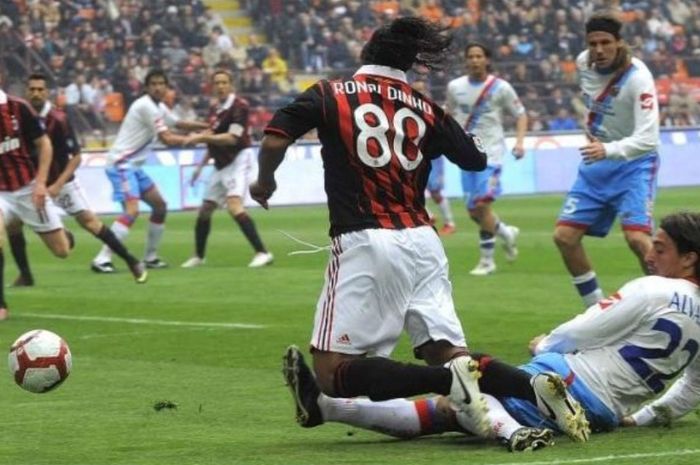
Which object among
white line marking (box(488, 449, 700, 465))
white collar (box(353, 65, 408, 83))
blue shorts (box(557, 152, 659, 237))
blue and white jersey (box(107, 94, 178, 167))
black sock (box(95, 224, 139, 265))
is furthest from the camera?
blue and white jersey (box(107, 94, 178, 167))

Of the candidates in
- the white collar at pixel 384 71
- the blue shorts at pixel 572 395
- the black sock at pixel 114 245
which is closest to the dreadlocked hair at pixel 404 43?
the white collar at pixel 384 71

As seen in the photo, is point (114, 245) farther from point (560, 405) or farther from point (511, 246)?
point (560, 405)

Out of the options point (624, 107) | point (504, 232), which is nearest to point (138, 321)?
point (624, 107)

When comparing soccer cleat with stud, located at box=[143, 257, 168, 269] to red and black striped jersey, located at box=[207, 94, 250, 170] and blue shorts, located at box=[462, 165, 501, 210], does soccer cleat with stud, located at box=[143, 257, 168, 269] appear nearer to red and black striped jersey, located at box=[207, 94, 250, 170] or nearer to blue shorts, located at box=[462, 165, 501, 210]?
red and black striped jersey, located at box=[207, 94, 250, 170]

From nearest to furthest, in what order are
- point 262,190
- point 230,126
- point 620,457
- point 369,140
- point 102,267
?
1. point 620,457
2. point 369,140
3. point 262,190
4. point 102,267
5. point 230,126

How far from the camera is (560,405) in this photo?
7129 mm

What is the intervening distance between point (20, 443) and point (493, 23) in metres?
35.1

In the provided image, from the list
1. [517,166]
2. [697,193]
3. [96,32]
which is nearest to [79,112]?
[96,32]

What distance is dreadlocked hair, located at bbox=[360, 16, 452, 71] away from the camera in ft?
25.3

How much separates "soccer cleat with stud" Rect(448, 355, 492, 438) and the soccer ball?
2.46 m

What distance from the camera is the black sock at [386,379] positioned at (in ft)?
23.7

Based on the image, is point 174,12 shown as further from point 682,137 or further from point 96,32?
point 682,137

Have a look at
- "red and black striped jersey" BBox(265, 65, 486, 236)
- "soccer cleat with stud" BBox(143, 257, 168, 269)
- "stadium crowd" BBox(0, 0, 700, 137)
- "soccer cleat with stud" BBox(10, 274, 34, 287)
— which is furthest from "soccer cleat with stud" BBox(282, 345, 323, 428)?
"stadium crowd" BBox(0, 0, 700, 137)

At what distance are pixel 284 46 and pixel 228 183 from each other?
68.0ft
